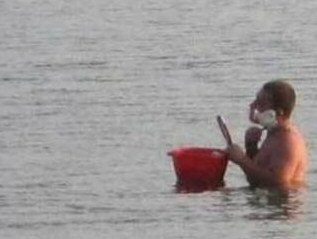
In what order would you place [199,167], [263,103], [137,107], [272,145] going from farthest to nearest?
[137,107], [199,167], [272,145], [263,103]

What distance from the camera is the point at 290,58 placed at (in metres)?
30.3

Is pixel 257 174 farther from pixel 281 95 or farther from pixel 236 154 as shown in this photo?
pixel 281 95

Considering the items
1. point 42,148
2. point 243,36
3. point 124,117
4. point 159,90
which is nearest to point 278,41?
point 243,36

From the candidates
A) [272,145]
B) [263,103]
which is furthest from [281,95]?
[272,145]

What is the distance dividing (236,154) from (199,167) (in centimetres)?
68

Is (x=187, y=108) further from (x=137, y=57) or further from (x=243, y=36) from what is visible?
(x=243, y=36)

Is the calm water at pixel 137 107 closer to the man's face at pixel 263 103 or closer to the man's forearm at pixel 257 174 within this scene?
the man's forearm at pixel 257 174

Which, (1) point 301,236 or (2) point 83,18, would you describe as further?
(2) point 83,18

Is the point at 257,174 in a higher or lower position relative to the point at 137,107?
higher

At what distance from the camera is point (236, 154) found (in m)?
19.0

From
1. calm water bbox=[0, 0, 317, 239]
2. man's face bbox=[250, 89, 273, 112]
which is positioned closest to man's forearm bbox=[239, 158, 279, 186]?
calm water bbox=[0, 0, 317, 239]

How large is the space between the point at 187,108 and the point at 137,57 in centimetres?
580

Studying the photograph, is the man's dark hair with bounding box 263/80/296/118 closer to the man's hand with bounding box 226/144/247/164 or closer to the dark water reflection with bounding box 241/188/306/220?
the man's hand with bounding box 226/144/247/164

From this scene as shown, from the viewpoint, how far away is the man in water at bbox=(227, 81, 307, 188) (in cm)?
1892
